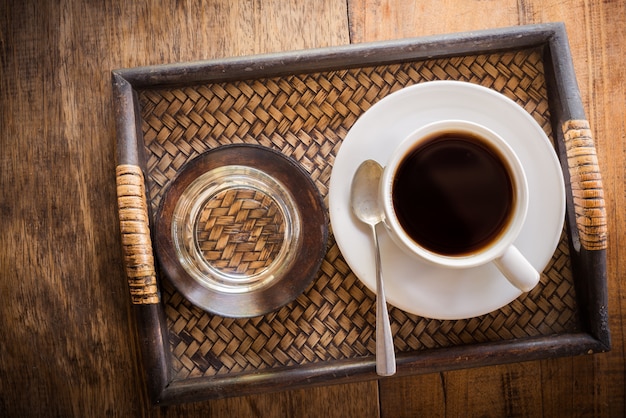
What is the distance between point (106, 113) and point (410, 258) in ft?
1.78

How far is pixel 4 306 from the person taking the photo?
2.72ft

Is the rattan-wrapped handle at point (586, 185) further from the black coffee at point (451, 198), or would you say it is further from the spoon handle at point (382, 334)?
the spoon handle at point (382, 334)

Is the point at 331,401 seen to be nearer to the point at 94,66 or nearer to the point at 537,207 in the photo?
the point at 537,207

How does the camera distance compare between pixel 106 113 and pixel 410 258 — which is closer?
pixel 410 258

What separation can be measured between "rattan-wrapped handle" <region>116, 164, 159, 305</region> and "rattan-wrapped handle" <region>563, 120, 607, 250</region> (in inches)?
24.0

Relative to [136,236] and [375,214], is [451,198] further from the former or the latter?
[136,236]

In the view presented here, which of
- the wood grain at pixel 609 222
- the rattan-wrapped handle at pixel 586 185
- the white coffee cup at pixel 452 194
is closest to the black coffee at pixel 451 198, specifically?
the white coffee cup at pixel 452 194

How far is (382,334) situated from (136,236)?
363mm

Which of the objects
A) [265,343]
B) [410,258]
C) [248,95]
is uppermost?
[248,95]

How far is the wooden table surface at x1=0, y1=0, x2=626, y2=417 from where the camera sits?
83 centimetres

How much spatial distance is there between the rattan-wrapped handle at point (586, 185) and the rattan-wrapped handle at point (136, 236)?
2.00ft

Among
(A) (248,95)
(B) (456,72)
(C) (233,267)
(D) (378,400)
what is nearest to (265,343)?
(C) (233,267)

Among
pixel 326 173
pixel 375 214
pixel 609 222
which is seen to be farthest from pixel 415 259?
pixel 609 222

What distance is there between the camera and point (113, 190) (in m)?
0.83
